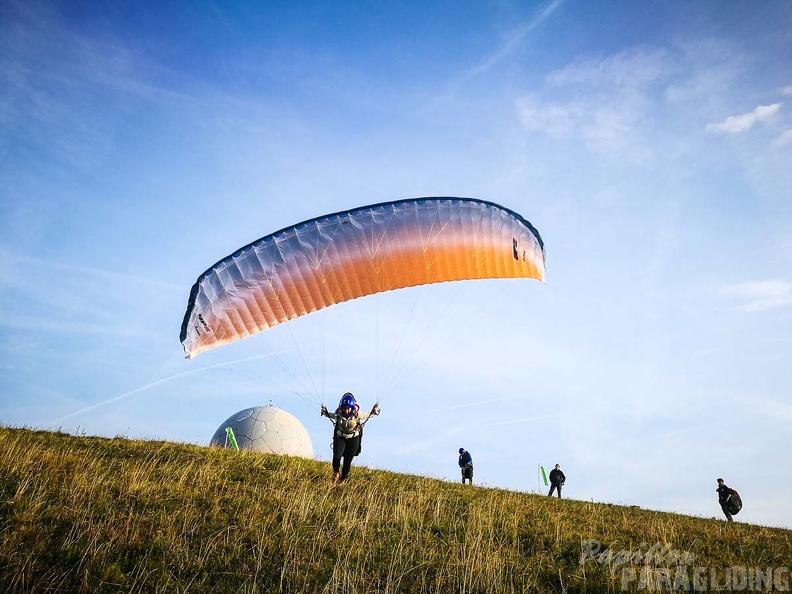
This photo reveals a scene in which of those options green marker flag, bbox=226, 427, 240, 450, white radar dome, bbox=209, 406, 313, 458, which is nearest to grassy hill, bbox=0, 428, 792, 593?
green marker flag, bbox=226, 427, 240, 450

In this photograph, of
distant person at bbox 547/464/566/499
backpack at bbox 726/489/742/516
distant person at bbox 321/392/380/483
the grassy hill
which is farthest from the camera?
distant person at bbox 547/464/566/499

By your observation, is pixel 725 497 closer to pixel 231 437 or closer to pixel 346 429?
pixel 346 429

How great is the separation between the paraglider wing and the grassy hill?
11.5ft

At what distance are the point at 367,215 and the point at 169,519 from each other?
303 inches

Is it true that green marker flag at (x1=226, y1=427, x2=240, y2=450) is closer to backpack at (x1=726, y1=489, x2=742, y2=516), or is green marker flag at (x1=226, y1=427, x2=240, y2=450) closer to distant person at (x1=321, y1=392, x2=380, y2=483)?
distant person at (x1=321, y1=392, x2=380, y2=483)

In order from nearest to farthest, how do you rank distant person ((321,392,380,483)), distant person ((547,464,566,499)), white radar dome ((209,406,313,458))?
→ distant person ((321,392,380,483))
distant person ((547,464,566,499))
white radar dome ((209,406,313,458))

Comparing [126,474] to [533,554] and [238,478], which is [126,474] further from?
[533,554]

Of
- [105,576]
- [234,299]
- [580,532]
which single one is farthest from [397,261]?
[105,576]

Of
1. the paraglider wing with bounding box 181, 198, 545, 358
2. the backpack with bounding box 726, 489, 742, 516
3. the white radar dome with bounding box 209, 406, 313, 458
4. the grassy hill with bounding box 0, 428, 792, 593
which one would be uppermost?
the paraglider wing with bounding box 181, 198, 545, 358

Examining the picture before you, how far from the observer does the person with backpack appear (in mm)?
16828

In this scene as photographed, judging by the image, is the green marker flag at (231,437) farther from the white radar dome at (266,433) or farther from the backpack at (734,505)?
the backpack at (734,505)

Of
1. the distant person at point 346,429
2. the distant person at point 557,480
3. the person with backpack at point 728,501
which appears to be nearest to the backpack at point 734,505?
the person with backpack at point 728,501

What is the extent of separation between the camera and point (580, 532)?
909 cm

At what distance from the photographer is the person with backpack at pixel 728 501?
16.8 metres
